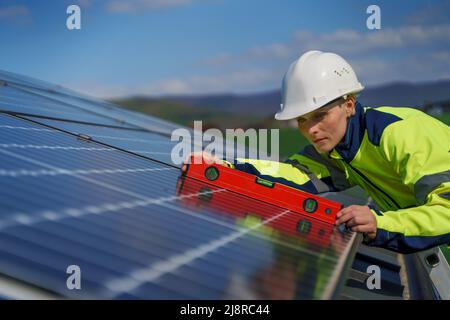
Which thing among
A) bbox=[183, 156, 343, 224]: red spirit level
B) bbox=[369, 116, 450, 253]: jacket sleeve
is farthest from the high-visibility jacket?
bbox=[183, 156, 343, 224]: red spirit level

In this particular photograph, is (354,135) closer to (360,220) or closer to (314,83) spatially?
(314,83)

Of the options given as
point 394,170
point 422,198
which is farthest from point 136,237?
point 394,170

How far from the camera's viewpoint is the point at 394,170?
4.38m

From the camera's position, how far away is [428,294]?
4410mm

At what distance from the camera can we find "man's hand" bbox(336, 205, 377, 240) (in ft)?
12.2

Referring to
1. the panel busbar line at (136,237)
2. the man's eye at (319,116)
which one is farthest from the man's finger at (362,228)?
the man's eye at (319,116)

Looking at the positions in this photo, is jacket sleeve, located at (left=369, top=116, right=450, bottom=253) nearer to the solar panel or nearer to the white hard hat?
the solar panel

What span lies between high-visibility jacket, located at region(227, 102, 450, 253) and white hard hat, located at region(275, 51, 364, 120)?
10.7 inches

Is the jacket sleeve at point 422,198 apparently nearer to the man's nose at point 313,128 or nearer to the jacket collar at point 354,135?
the jacket collar at point 354,135
